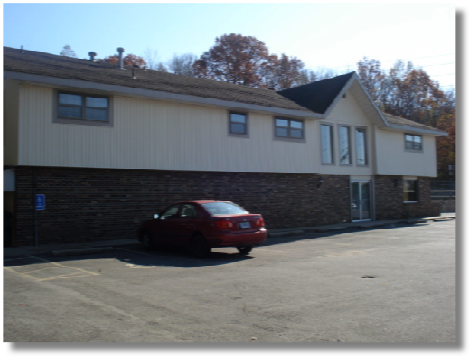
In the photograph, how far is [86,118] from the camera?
15227 millimetres

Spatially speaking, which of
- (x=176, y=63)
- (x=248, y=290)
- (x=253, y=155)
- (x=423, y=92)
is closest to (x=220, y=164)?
(x=253, y=155)

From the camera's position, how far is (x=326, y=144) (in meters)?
23.3

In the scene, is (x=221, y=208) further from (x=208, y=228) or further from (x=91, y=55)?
(x=91, y=55)

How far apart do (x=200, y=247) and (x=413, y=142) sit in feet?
67.3

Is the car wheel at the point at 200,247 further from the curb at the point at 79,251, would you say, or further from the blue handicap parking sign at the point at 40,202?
the blue handicap parking sign at the point at 40,202

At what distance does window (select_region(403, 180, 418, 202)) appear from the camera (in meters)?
28.2

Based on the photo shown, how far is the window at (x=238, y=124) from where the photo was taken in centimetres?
1908

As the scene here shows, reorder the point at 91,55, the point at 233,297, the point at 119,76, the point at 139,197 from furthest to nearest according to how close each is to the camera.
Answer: the point at 91,55
the point at 119,76
the point at 139,197
the point at 233,297

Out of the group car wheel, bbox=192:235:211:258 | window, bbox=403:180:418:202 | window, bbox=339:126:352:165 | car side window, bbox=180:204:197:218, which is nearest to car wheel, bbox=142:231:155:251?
car side window, bbox=180:204:197:218

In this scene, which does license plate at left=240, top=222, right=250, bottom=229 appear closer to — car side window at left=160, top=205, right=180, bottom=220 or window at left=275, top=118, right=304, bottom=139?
car side window at left=160, top=205, right=180, bottom=220

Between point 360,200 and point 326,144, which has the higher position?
point 326,144

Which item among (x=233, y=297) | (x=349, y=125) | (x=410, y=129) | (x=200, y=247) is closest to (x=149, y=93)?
(x=200, y=247)

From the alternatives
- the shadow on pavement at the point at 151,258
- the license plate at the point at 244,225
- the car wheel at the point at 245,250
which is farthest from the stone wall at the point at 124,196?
the license plate at the point at 244,225

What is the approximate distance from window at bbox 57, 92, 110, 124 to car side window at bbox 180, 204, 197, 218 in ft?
15.6
